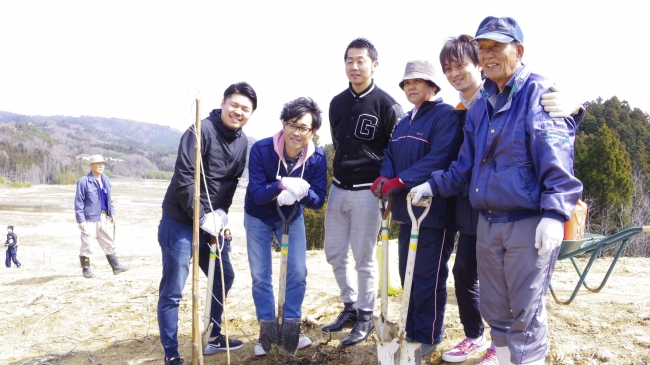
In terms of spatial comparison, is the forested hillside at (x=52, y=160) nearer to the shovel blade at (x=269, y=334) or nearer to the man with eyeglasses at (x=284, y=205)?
the man with eyeglasses at (x=284, y=205)

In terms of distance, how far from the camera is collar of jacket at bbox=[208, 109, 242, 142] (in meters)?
3.53

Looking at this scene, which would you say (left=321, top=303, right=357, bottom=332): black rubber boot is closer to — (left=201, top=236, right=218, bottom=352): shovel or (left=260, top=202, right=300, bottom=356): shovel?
(left=260, top=202, right=300, bottom=356): shovel

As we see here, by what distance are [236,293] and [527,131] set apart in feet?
14.4

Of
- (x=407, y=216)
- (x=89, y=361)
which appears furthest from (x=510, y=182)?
(x=89, y=361)

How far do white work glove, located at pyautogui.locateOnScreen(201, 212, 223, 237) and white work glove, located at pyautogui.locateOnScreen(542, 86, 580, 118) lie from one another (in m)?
2.13

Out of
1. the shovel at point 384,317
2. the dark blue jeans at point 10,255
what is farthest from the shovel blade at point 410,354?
the dark blue jeans at point 10,255

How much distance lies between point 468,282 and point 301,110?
1700 millimetres

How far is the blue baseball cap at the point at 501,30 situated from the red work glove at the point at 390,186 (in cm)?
108

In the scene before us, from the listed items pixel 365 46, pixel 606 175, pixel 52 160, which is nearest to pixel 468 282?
pixel 365 46

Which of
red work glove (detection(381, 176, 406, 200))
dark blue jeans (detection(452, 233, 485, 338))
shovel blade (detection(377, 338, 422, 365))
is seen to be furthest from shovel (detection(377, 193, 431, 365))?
dark blue jeans (detection(452, 233, 485, 338))

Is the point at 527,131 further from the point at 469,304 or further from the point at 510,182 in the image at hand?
the point at 469,304

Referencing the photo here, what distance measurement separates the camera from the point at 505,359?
2797 millimetres

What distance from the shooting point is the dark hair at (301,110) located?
11.6 feet

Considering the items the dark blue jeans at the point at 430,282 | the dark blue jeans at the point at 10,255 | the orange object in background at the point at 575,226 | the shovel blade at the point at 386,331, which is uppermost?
the orange object in background at the point at 575,226
